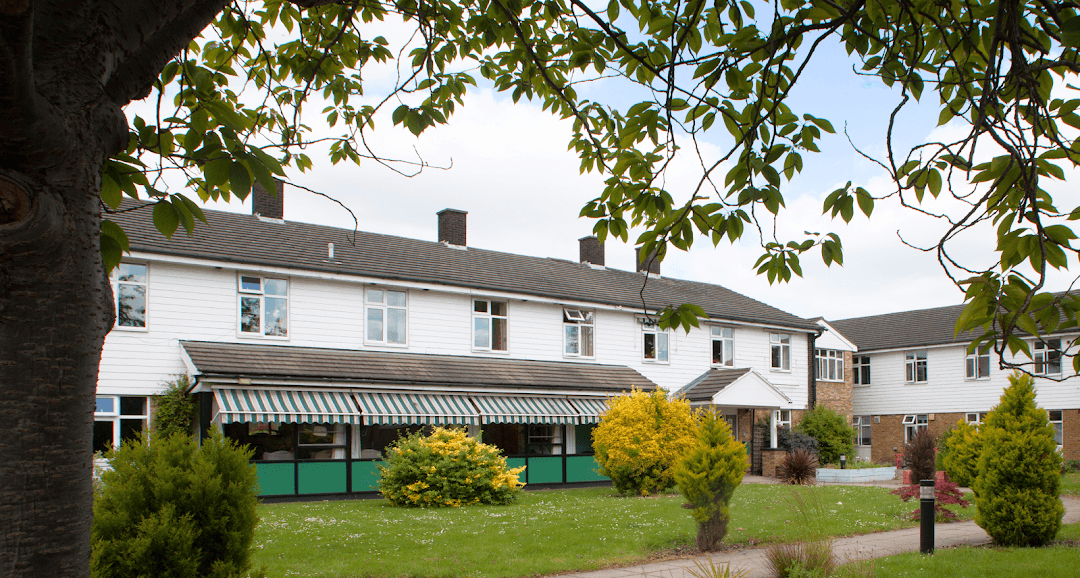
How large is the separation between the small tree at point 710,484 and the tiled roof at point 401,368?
11313mm

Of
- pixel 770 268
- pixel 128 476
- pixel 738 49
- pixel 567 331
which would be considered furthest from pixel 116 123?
pixel 567 331

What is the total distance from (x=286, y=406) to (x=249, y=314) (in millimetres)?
3159

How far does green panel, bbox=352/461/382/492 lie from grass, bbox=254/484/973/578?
7.57ft

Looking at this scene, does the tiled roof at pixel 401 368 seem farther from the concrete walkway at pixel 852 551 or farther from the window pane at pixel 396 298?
the concrete walkway at pixel 852 551

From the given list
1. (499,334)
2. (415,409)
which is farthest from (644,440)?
(499,334)

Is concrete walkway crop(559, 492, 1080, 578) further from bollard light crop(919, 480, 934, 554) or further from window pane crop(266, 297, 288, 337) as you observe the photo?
window pane crop(266, 297, 288, 337)

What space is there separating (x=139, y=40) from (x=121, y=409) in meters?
18.3

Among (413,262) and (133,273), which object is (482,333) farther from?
(133,273)

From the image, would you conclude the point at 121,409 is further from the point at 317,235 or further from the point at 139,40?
the point at 139,40

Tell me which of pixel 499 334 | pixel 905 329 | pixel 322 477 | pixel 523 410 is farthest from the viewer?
pixel 905 329

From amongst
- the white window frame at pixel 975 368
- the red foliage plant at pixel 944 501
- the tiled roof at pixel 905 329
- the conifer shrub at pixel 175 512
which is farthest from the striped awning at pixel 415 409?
the white window frame at pixel 975 368

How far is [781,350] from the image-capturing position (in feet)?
106

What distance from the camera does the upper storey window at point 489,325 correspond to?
2462cm

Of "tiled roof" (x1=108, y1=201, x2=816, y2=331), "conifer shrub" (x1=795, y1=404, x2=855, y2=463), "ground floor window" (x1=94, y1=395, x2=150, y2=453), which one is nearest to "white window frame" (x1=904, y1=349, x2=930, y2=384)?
"conifer shrub" (x1=795, y1=404, x2=855, y2=463)
